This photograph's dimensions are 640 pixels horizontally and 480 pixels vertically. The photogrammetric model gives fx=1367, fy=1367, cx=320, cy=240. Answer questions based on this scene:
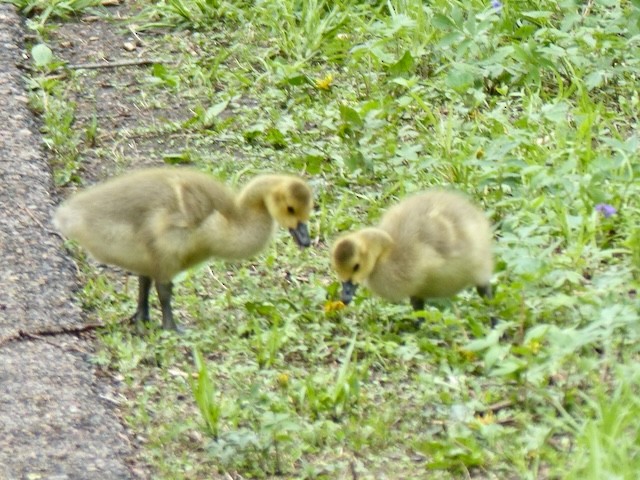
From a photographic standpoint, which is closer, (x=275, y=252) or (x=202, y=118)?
(x=275, y=252)

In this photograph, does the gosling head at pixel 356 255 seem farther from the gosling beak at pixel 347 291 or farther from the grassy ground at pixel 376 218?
the grassy ground at pixel 376 218

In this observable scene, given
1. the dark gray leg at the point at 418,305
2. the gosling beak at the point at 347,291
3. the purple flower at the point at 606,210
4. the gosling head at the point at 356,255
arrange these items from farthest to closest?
1. the purple flower at the point at 606,210
2. the dark gray leg at the point at 418,305
3. the gosling beak at the point at 347,291
4. the gosling head at the point at 356,255

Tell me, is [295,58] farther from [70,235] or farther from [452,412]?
[452,412]

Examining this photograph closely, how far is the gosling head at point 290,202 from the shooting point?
5160 millimetres

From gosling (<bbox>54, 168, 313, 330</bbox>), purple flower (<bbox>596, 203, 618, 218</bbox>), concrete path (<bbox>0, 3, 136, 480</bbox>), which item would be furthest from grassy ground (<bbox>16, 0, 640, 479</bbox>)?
gosling (<bbox>54, 168, 313, 330</bbox>)

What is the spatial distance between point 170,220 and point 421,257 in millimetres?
914

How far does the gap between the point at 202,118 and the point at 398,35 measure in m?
1.25

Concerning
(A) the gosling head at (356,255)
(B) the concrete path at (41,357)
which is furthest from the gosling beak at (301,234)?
(B) the concrete path at (41,357)

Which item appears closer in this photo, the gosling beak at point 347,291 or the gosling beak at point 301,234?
the gosling beak at point 347,291

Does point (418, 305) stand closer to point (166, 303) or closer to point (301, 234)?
point (301, 234)

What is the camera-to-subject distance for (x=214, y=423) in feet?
14.1

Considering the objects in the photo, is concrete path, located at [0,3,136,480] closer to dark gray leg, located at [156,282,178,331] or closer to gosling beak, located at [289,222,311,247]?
dark gray leg, located at [156,282,178,331]

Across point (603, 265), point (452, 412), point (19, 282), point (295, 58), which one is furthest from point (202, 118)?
point (452, 412)

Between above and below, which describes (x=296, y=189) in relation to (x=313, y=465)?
above
